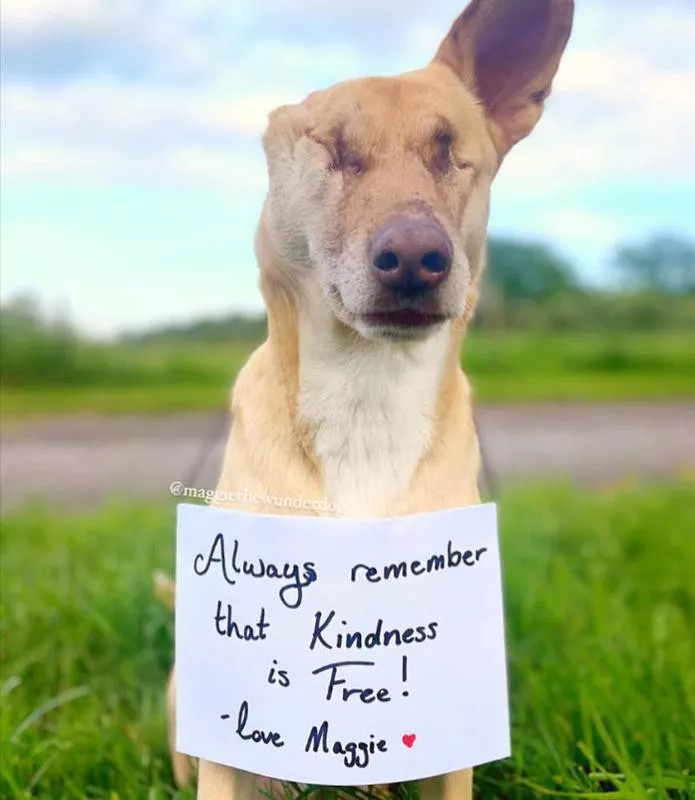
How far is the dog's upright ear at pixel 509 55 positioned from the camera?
1.07m

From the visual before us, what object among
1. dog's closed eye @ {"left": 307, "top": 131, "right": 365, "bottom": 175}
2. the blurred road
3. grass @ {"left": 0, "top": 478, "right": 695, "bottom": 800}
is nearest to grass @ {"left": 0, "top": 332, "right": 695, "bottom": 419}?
the blurred road

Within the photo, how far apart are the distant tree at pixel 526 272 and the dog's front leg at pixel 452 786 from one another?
224 cm

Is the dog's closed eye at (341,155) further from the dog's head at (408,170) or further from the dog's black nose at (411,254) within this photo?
the dog's black nose at (411,254)

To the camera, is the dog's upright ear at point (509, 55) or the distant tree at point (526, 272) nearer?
the dog's upright ear at point (509, 55)

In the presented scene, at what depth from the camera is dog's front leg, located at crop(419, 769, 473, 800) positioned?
1.14 m

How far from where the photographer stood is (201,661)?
1.15 meters

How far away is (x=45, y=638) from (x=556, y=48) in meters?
1.57

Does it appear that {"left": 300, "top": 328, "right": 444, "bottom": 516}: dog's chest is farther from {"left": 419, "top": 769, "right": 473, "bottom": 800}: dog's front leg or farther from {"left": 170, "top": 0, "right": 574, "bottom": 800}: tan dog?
{"left": 419, "top": 769, "right": 473, "bottom": 800}: dog's front leg

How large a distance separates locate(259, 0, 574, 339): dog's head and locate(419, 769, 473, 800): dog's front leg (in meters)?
0.57

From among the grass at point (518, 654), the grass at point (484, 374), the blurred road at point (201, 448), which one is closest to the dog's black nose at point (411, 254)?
the grass at point (518, 654)

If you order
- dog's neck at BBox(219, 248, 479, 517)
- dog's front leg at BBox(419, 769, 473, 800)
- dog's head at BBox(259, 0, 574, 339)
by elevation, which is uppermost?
dog's head at BBox(259, 0, 574, 339)

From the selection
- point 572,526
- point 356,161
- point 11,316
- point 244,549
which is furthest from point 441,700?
point 11,316

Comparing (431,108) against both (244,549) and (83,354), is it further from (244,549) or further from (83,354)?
(83,354)

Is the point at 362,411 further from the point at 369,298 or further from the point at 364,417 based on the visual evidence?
the point at 369,298
